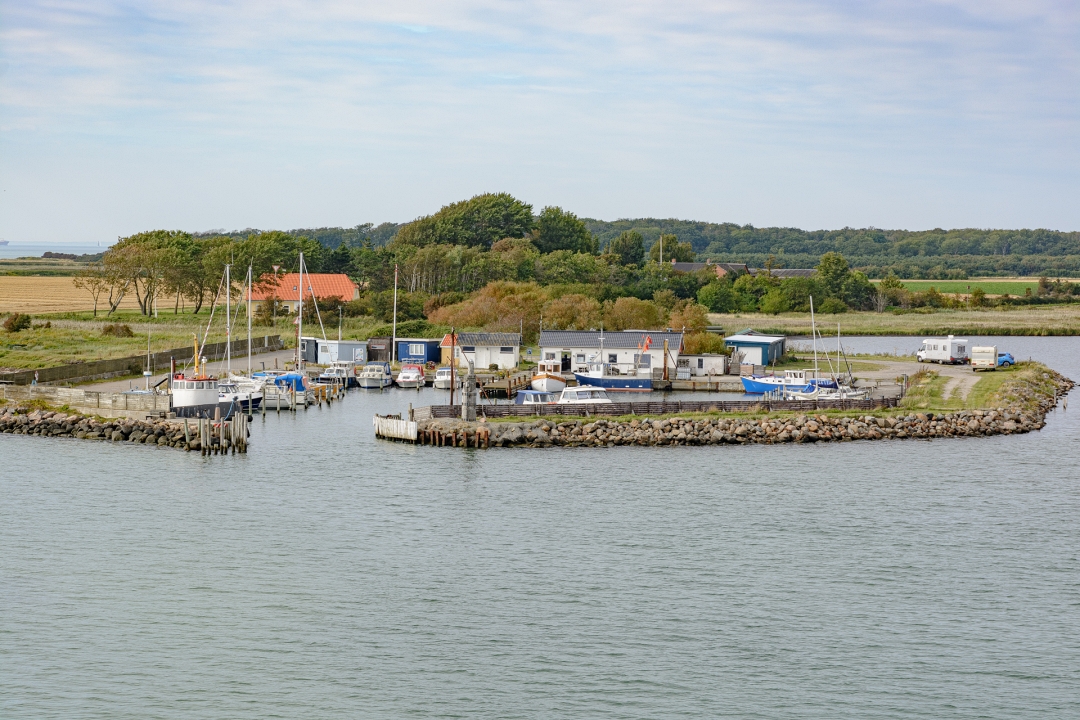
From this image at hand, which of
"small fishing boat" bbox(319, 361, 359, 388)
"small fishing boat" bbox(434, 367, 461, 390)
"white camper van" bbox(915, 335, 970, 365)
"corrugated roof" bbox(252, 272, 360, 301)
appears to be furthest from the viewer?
"corrugated roof" bbox(252, 272, 360, 301)

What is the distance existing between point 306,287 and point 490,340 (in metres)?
35.2

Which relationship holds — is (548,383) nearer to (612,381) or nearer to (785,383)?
(612,381)

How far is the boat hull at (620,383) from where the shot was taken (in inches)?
2483

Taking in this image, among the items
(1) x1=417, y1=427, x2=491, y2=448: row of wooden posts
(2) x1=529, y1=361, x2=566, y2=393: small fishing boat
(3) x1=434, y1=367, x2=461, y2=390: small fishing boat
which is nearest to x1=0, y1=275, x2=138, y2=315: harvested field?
(3) x1=434, y1=367, x2=461, y2=390: small fishing boat

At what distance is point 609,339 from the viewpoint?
69.2 meters

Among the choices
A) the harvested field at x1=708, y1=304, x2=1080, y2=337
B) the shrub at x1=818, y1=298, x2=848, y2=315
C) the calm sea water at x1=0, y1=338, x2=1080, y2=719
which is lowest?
the calm sea water at x1=0, y1=338, x2=1080, y2=719

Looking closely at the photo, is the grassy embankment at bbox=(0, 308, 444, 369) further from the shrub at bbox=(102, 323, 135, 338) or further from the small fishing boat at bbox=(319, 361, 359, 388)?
the small fishing boat at bbox=(319, 361, 359, 388)

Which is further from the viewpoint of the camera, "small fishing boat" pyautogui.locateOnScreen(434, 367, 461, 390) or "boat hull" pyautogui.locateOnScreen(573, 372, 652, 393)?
"small fishing boat" pyautogui.locateOnScreen(434, 367, 461, 390)

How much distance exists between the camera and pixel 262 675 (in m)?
22.5

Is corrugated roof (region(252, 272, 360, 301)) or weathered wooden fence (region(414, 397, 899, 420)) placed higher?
corrugated roof (region(252, 272, 360, 301))

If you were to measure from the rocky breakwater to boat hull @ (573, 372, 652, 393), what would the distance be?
77.6 ft

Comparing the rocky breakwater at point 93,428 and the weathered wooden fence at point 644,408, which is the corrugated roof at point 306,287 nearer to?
the rocky breakwater at point 93,428

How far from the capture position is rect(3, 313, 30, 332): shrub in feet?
267

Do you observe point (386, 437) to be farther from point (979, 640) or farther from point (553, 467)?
point (979, 640)
